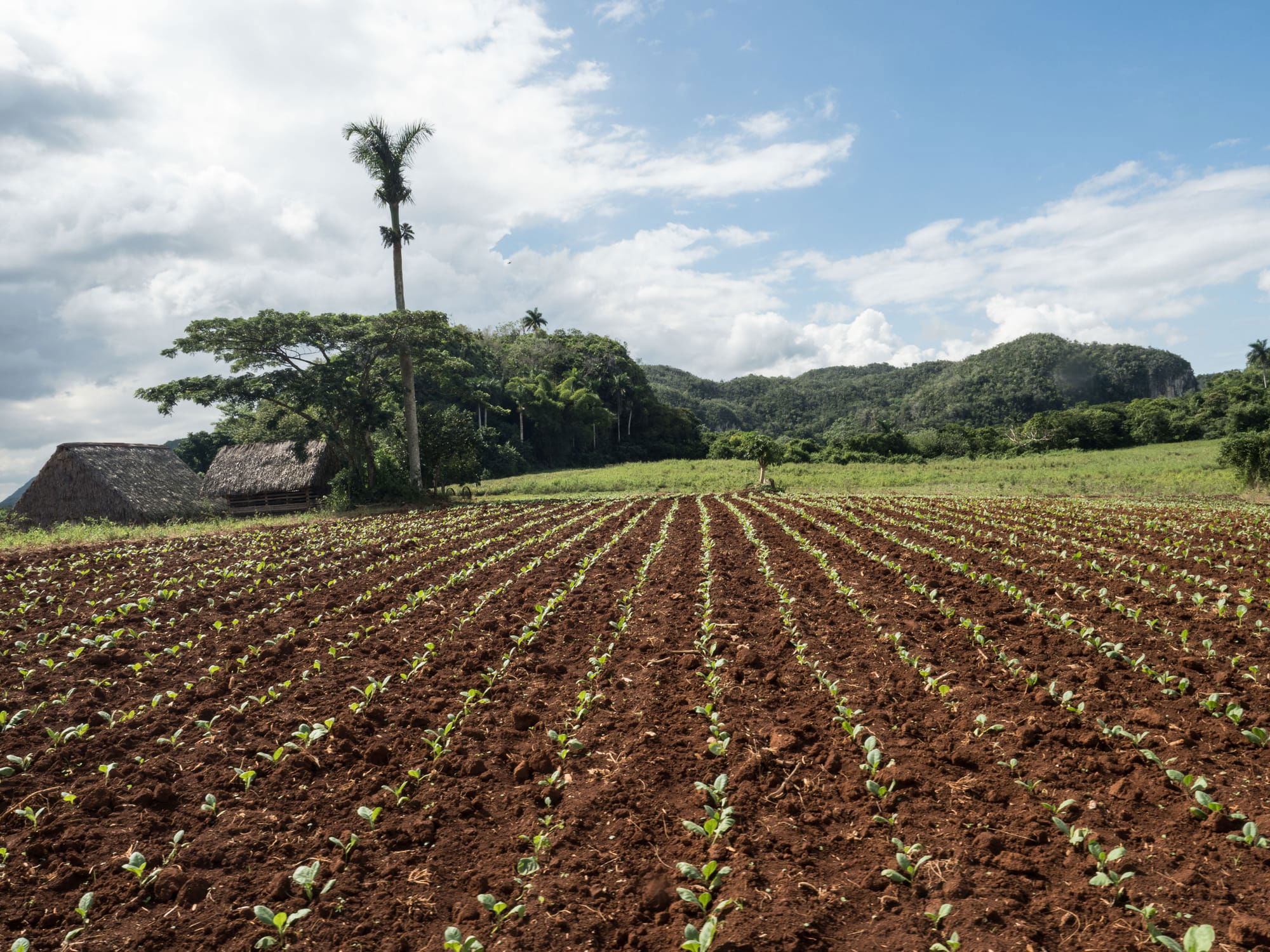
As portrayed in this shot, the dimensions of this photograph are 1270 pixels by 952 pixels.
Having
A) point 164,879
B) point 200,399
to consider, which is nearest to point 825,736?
point 164,879

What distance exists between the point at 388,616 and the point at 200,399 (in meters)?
18.6

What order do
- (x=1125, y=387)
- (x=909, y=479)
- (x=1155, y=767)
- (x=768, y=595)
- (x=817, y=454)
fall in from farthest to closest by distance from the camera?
1. (x=1125, y=387)
2. (x=817, y=454)
3. (x=909, y=479)
4. (x=768, y=595)
5. (x=1155, y=767)

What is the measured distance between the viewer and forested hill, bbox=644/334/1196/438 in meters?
79.6

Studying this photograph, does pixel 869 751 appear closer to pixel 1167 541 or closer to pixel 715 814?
pixel 715 814

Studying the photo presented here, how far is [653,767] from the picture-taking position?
4457 millimetres

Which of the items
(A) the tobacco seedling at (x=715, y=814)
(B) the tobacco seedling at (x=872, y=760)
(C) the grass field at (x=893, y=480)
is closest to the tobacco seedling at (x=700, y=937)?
(A) the tobacco seedling at (x=715, y=814)

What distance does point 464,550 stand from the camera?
42.7 ft

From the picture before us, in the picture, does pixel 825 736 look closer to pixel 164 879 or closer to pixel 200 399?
pixel 164 879

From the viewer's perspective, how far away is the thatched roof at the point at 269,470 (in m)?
26.7

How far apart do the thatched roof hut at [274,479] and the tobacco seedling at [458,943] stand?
2603 cm

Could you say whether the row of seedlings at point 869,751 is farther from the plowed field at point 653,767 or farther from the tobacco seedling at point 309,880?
the tobacco seedling at point 309,880

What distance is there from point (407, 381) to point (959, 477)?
1029 inches

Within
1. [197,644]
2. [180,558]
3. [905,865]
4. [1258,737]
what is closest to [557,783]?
[905,865]

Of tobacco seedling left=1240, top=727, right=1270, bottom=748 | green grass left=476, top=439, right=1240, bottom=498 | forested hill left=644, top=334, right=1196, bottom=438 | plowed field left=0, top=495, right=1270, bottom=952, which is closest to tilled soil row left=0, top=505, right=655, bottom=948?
plowed field left=0, top=495, right=1270, bottom=952
